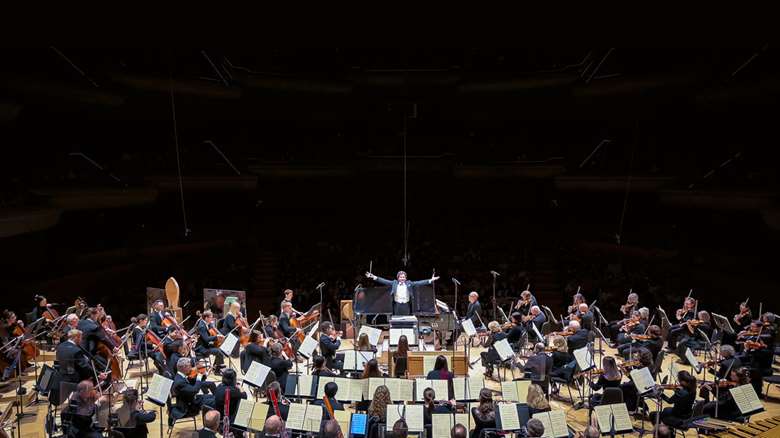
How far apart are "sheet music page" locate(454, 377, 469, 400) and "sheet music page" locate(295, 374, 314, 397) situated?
2174mm

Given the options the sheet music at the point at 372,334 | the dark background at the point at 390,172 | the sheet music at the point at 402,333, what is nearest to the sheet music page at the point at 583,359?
the sheet music at the point at 372,334

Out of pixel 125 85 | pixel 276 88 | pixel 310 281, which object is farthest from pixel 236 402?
pixel 276 88

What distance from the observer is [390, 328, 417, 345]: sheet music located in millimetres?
13602

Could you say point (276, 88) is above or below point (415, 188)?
above

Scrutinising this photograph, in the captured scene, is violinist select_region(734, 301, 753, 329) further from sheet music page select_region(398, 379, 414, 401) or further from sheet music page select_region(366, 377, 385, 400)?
sheet music page select_region(366, 377, 385, 400)

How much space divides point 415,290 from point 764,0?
9212mm

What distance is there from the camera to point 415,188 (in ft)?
83.6

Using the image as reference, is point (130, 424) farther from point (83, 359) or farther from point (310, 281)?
point (310, 281)

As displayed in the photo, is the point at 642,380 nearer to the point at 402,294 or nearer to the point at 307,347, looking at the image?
the point at 307,347

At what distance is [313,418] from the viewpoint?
28.9 ft

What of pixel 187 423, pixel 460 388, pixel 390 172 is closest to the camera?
pixel 460 388

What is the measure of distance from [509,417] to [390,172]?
16524 millimetres

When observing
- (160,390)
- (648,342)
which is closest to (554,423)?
(648,342)

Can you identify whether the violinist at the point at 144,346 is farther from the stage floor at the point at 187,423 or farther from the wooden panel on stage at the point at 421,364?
the wooden panel on stage at the point at 421,364
